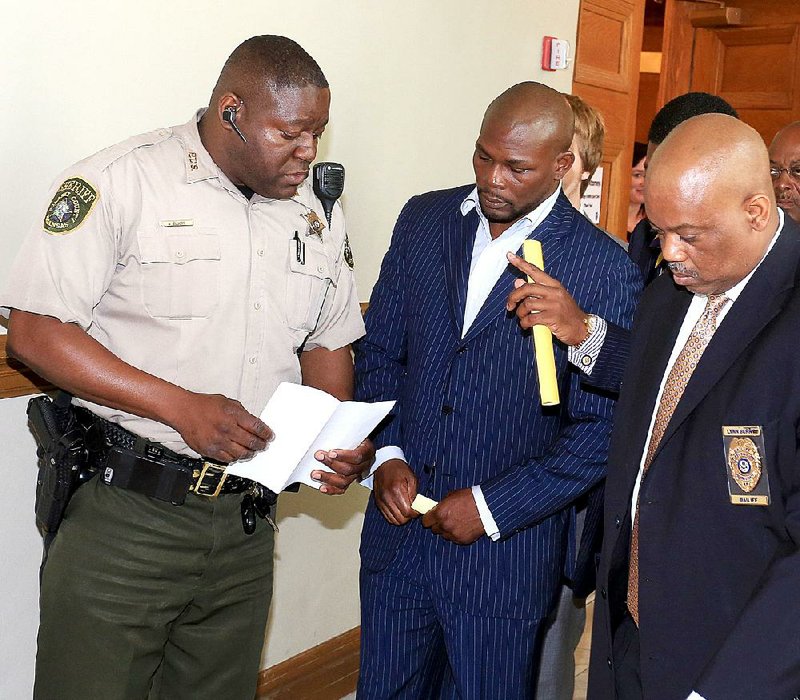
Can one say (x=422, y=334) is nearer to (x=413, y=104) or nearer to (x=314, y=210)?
(x=314, y=210)

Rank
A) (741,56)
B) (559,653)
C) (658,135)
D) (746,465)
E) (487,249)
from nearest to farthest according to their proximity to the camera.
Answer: (746,465), (487,249), (559,653), (658,135), (741,56)

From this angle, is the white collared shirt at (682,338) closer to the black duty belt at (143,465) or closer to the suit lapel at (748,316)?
the suit lapel at (748,316)

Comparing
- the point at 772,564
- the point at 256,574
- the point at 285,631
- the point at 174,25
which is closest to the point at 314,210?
the point at 174,25

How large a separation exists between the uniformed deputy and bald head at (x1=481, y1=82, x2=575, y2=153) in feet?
1.35

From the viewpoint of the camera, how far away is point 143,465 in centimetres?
214

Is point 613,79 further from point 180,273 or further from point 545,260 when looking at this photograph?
point 180,273

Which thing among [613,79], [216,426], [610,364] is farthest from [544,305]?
[613,79]

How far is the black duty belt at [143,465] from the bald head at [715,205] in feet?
3.39

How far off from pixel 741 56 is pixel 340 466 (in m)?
4.84

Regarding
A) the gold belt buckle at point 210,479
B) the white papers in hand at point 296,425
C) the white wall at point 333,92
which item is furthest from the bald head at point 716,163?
the white wall at point 333,92

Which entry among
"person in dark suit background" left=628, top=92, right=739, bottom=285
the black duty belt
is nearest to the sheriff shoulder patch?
the black duty belt

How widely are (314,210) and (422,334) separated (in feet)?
1.26

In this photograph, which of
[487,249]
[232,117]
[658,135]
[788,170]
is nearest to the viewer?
[232,117]

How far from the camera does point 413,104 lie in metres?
3.43
